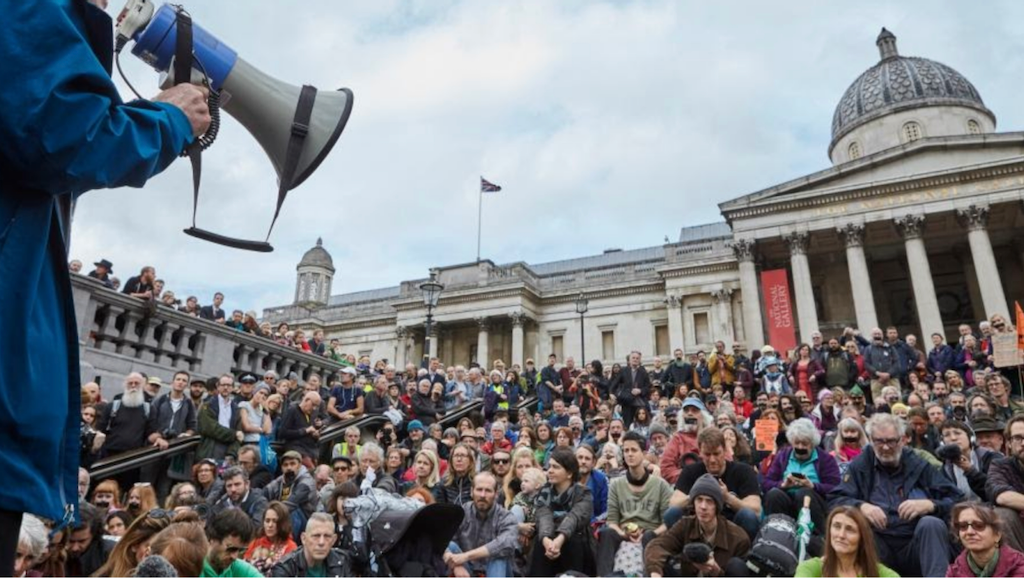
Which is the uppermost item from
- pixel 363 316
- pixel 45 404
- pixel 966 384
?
pixel 363 316

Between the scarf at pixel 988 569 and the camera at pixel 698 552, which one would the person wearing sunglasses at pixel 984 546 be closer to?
the scarf at pixel 988 569

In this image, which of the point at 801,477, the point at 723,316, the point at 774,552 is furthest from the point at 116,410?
the point at 723,316

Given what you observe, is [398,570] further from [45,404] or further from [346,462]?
[45,404]

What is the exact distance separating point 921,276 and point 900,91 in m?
14.8

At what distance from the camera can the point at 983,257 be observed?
3209 centimetres

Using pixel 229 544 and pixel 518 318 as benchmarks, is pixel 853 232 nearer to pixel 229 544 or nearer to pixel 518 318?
pixel 518 318

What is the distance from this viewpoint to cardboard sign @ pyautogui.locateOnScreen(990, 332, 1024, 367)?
14.2m

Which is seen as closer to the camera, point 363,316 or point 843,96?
point 843,96

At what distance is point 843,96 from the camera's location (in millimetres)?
45562

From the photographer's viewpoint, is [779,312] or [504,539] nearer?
[504,539]

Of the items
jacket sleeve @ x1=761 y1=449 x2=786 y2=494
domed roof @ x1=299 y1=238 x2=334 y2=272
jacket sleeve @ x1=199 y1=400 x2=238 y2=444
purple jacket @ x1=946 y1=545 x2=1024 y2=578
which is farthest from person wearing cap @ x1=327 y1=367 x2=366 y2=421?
domed roof @ x1=299 y1=238 x2=334 y2=272

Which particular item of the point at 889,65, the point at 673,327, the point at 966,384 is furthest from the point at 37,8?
the point at 889,65

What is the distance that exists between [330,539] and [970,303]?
40.7 metres

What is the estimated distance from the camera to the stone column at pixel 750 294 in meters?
35.2
